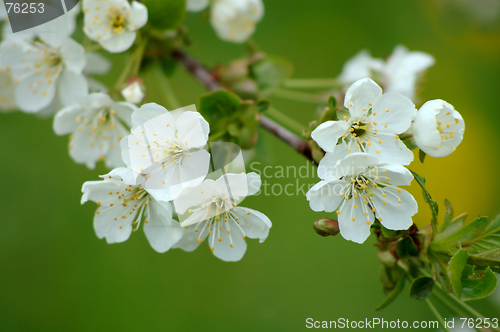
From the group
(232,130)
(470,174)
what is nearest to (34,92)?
(232,130)

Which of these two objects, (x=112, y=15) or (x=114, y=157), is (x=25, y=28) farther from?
(x=114, y=157)

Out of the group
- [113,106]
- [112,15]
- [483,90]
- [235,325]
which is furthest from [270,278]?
[483,90]

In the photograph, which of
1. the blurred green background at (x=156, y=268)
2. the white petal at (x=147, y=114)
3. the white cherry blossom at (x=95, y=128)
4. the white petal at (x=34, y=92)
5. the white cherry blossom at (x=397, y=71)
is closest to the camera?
the white petal at (x=147, y=114)

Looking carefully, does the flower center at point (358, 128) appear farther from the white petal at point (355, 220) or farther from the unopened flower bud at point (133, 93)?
the unopened flower bud at point (133, 93)

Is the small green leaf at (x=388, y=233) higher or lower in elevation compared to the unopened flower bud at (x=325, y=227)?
lower

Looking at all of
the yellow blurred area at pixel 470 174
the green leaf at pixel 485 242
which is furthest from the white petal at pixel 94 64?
the yellow blurred area at pixel 470 174

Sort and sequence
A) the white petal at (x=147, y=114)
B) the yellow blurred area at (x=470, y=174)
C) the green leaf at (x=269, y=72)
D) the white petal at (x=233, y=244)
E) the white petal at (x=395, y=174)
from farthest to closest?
the yellow blurred area at (x=470, y=174), the green leaf at (x=269, y=72), the white petal at (x=233, y=244), the white petal at (x=147, y=114), the white petal at (x=395, y=174)

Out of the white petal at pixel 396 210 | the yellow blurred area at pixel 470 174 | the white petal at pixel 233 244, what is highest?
the white petal at pixel 396 210

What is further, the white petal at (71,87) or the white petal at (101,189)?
the white petal at (71,87)
